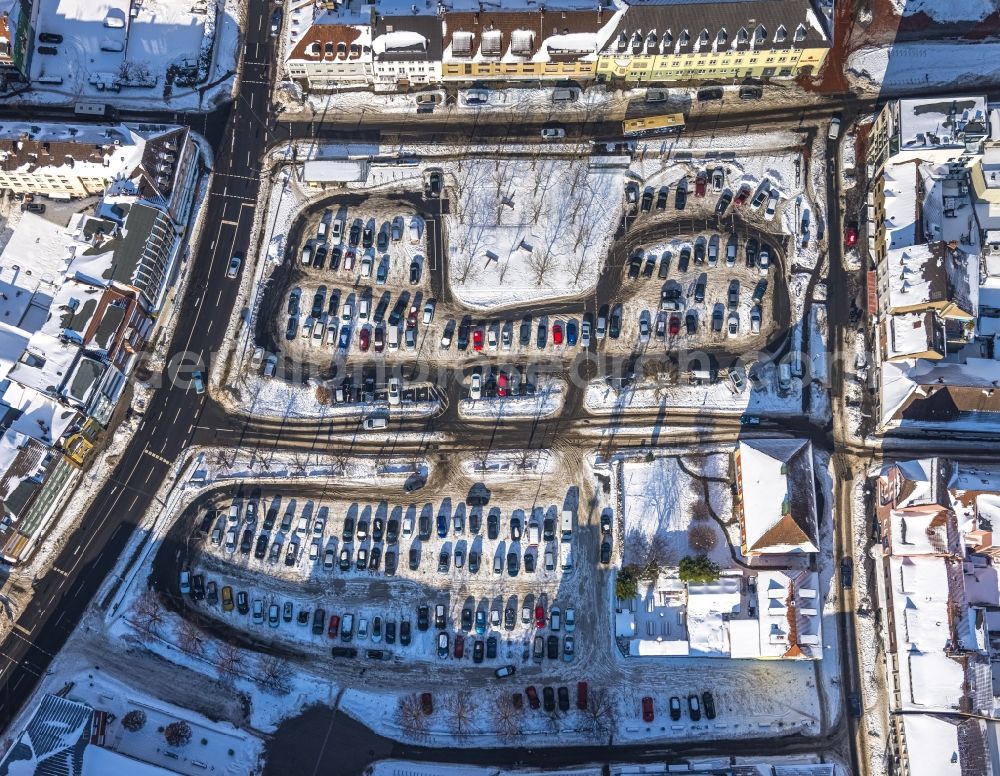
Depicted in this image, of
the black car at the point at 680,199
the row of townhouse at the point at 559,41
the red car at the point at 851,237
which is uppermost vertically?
the row of townhouse at the point at 559,41

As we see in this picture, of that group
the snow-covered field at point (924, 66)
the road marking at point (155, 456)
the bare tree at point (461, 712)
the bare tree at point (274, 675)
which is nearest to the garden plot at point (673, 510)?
the bare tree at point (461, 712)

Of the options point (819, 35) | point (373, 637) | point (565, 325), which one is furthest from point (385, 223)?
point (819, 35)

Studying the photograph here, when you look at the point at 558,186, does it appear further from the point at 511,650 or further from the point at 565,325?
the point at 511,650

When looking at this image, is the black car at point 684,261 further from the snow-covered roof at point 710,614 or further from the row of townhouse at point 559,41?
the snow-covered roof at point 710,614

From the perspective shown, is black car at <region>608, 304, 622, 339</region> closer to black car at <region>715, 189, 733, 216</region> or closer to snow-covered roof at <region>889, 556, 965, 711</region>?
black car at <region>715, 189, 733, 216</region>

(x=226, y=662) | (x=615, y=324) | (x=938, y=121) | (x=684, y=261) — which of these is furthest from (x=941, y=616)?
(x=226, y=662)

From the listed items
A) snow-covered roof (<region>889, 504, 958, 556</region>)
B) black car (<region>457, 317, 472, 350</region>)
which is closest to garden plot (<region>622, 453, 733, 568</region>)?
snow-covered roof (<region>889, 504, 958, 556</region>)

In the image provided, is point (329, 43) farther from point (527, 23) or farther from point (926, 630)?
point (926, 630)
